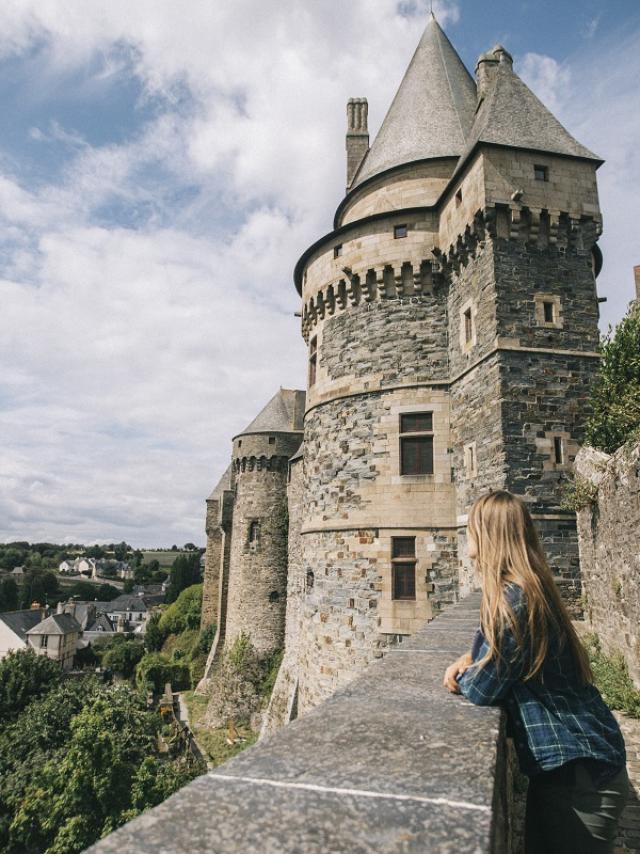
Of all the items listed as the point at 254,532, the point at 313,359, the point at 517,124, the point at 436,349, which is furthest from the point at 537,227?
the point at 254,532

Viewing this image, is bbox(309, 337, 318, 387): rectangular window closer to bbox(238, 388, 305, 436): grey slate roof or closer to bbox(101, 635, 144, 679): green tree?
bbox(238, 388, 305, 436): grey slate roof

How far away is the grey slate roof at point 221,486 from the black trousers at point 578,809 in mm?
34299

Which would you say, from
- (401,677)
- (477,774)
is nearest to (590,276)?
(401,677)

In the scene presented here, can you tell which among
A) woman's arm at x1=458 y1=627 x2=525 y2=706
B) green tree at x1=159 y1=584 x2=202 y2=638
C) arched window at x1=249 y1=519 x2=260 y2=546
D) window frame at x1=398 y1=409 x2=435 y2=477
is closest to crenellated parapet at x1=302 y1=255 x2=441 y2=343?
window frame at x1=398 y1=409 x2=435 y2=477

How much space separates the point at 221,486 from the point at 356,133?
23529 millimetres

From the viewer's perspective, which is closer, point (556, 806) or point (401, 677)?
point (556, 806)

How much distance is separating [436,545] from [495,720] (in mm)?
11230

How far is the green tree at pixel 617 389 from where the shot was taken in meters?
10.1

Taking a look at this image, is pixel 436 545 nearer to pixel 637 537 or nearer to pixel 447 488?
pixel 447 488

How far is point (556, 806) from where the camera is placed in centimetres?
244

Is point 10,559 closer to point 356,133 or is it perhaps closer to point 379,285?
point 356,133

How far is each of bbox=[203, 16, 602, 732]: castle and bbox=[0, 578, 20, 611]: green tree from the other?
89357mm

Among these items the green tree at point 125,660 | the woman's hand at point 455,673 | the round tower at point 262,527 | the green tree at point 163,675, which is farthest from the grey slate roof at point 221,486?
the woman's hand at point 455,673

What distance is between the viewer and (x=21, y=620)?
55.1 meters
